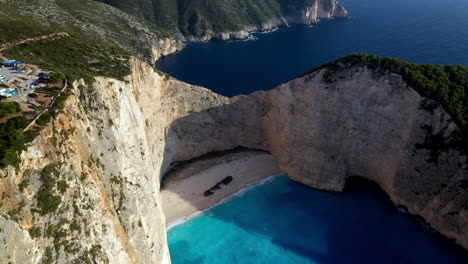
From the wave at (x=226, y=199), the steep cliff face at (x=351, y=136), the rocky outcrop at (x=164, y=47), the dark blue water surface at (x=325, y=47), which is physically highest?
the rocky outcrop at (x=164, y=47)

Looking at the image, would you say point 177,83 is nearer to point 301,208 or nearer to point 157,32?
point 301,208

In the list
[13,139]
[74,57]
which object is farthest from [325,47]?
[13,139]

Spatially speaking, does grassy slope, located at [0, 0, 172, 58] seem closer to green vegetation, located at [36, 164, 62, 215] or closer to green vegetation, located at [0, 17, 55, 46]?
green vegetation, located at [0, 17, 55, 46]

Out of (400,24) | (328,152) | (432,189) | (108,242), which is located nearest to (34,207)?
(108,242)

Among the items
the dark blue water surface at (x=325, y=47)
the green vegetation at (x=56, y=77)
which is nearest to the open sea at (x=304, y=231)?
the dark blue water surface at (x=325, y=47)

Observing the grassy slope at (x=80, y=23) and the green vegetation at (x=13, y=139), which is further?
the grassy slope at (x=80, y=23)

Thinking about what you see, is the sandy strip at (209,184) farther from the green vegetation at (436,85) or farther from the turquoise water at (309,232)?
the green vegetation at (436,85)

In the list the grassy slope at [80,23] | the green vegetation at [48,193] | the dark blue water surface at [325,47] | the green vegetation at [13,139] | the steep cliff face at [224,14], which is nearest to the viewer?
the green vegetation at [13,139]
